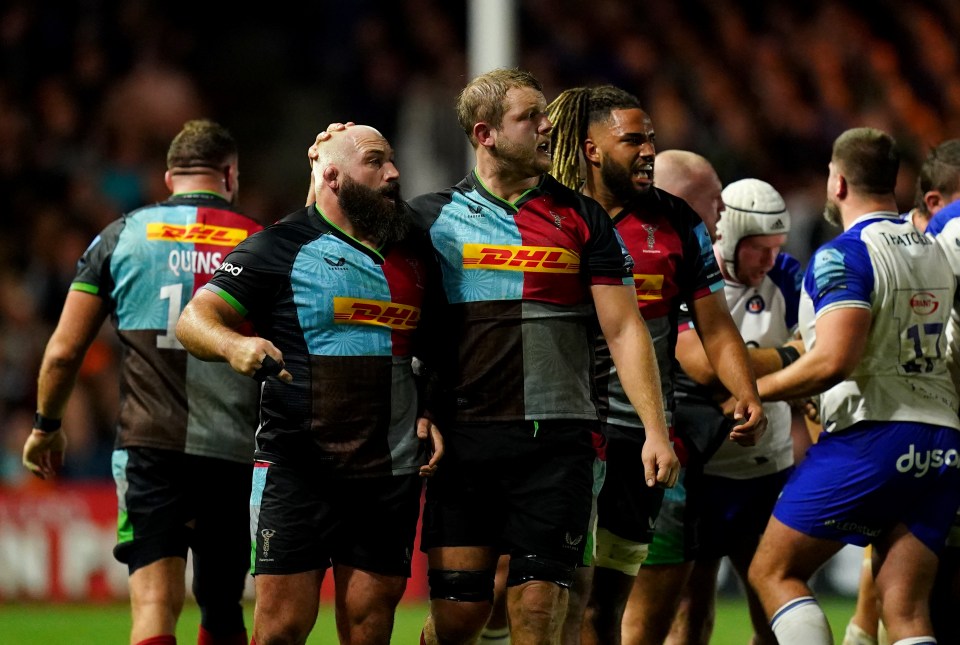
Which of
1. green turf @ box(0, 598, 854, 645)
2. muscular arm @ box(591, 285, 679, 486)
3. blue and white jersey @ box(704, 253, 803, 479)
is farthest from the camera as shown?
green turf @ box(0, 598, 854, 645)

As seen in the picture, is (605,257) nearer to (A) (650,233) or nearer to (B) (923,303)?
(A) (650,233)

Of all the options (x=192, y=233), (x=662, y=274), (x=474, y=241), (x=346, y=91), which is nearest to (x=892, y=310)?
(x=662, y=274)

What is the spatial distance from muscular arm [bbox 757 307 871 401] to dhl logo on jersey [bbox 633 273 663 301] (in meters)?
0.67

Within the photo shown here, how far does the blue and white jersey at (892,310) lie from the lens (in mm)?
6285

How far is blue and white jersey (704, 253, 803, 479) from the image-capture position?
7.29 m

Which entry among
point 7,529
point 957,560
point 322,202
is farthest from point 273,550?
point 7,529

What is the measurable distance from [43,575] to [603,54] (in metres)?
7.91

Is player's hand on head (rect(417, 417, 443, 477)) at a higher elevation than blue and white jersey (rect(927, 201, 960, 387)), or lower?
lower

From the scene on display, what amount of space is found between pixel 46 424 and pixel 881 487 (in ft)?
12.7

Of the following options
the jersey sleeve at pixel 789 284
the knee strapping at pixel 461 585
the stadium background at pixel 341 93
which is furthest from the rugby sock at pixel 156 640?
the stadium background at pixel 341 93

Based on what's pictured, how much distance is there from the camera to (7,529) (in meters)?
12.4

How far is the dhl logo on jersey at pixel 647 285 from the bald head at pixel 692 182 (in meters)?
0.87

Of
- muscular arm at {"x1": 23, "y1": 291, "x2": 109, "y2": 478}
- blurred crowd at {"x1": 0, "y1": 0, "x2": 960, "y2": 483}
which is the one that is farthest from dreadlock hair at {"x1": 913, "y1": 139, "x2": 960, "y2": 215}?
blurred crowd at {"x1": 0, "y1": 0, "x2": 960, "y2": 483}

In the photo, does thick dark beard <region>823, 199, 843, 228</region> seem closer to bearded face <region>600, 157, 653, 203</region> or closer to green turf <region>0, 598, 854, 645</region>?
bearded face <region>600, 157, 653, 203</region>
